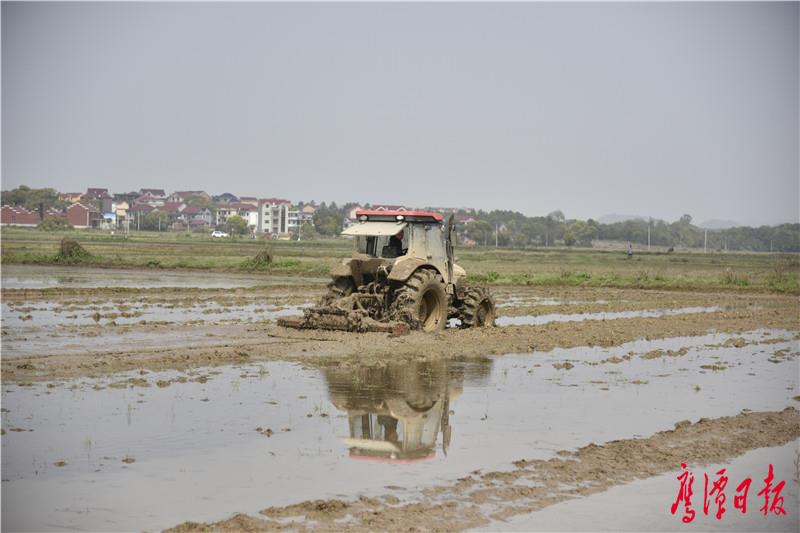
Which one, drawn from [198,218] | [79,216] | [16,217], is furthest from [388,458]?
[198,218]

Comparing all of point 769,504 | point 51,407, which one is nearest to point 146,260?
point 51,407

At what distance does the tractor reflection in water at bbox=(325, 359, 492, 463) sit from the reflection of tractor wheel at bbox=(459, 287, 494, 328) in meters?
3.55

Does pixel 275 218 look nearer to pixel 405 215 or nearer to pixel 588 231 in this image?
pixel 588 231

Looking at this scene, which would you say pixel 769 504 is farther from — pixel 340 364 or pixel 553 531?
pixel 340 364

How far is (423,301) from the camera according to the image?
2036 centimetres

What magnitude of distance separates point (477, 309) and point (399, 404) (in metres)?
8.33

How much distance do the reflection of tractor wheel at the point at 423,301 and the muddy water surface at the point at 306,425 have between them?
2.21 metres

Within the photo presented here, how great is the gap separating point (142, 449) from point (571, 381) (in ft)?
24.8

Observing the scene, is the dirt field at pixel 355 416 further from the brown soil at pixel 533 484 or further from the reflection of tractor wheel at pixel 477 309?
the reflection of tractor wheel at pixel 477 309

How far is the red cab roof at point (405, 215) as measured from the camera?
65.3ft

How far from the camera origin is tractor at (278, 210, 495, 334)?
757 inches

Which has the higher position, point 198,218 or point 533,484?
point 198,218

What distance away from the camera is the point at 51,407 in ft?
39.8

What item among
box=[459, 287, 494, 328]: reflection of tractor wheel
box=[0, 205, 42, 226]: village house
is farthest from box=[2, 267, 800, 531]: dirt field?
box=[0, 205, 42, 226]: village house
